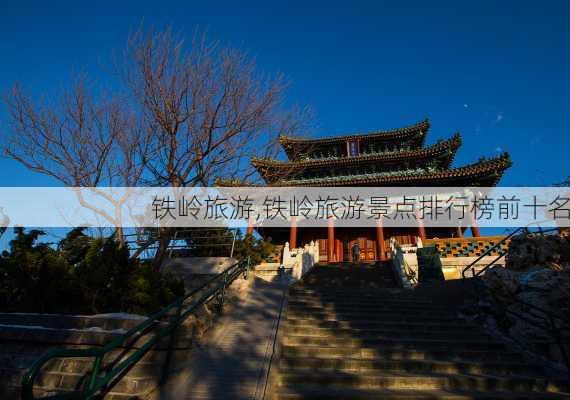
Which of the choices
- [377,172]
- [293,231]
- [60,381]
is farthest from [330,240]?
[60,381]

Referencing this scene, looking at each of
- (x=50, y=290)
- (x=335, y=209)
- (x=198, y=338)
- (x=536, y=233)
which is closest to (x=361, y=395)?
(x=198, y=338)

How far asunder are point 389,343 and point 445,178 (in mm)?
15723

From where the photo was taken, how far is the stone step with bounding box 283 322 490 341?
6.01 m

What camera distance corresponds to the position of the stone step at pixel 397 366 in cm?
490

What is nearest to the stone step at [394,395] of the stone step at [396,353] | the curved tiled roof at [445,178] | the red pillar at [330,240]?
the stone step at [396,353]

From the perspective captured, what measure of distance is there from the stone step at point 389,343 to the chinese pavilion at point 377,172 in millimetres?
12916

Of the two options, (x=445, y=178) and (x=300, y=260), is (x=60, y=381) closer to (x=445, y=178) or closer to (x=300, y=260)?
(x=300, y=260)

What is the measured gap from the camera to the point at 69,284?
18.3 ft

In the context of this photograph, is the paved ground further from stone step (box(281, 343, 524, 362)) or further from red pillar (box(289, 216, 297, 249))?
red pillar (box(289, 216, 297, 249))

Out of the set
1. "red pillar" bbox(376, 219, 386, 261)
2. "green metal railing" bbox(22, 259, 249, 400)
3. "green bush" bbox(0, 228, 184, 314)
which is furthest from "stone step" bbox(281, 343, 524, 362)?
"red pillar" bbox(376, 219, 386, 261)

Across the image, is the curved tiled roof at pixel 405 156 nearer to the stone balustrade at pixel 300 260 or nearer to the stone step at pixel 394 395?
the stone balustrade at pixel 300 260

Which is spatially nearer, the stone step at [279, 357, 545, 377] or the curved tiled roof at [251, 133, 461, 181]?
the stone step at [279, 357, 545, 377]

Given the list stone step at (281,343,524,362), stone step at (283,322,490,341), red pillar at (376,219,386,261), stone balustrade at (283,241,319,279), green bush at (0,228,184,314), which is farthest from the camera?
red pillar at (376,219,386,261)

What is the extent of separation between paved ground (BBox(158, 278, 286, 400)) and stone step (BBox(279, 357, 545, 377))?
53cm
